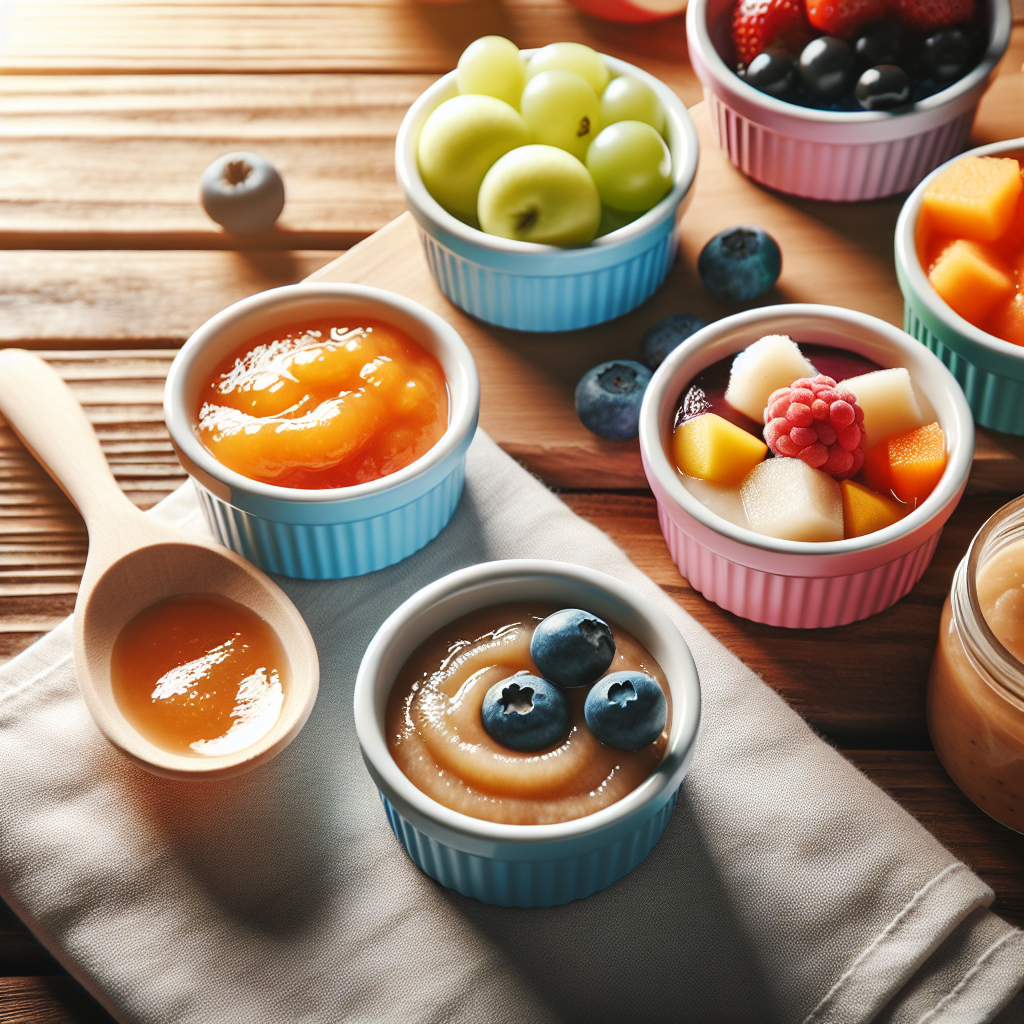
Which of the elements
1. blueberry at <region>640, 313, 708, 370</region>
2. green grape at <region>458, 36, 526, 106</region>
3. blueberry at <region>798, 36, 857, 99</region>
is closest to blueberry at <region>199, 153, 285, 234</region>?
green grape at <region>458, 36, 526, 106</region>

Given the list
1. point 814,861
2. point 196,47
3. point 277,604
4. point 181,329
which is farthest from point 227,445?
point 196,47

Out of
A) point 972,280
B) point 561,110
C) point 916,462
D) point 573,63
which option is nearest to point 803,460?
point 916,462

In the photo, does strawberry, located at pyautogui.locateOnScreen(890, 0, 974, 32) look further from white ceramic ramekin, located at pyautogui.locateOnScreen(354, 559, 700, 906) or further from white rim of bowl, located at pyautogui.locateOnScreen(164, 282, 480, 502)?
white ceramic ramekin, located at pyautogui.locateOnScreen(354, 559, 700, 906)

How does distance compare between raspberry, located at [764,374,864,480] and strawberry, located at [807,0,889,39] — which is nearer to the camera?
raspberry, located at [764,374,864,480]

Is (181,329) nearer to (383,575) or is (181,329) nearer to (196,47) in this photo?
(383,575)

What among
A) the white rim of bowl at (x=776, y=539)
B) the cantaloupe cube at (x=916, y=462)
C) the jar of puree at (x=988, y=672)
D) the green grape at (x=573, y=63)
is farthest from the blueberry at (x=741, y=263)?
the jar of puree at (x=988, y=672)

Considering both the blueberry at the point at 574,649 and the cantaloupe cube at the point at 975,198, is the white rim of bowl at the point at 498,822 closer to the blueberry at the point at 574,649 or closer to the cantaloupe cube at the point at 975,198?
the blueberry at the point at 574,649

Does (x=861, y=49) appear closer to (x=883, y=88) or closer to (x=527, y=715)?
(x=883, y=88)
